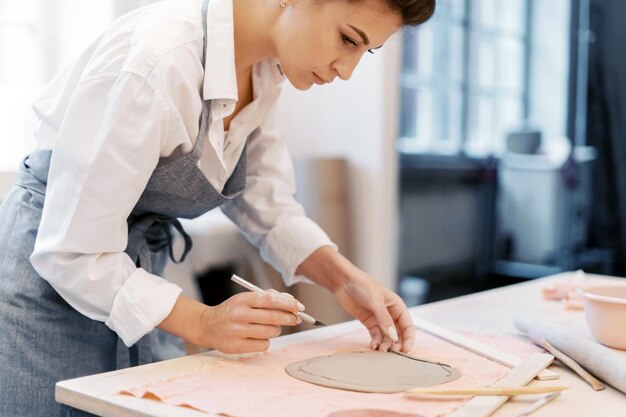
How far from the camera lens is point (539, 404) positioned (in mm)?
920

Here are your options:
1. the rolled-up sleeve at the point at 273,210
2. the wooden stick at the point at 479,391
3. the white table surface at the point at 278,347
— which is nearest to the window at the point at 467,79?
the rolled-up sleeve at the point at 273,210

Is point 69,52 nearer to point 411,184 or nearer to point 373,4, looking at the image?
point 373,4

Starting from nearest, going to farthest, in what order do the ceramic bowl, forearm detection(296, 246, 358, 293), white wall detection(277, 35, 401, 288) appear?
the ceramic bowl
forearm detection(296, 246, 358, 293)
white wall detection(277, 35, 401, 288)

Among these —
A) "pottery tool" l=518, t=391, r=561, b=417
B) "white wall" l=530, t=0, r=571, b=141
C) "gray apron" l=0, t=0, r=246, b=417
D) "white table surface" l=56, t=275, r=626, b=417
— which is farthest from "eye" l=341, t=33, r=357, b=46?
"white wall" l=530, t=0, r=571, b=141

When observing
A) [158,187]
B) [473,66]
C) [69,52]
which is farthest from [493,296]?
[473,66]

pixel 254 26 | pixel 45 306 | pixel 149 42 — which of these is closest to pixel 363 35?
pixel 254 26

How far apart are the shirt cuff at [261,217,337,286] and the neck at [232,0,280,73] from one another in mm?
356

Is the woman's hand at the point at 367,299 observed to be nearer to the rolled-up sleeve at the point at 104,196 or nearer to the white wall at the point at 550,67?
the rolled-up sleeve at the point at 104,196

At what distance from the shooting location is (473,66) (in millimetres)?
4102

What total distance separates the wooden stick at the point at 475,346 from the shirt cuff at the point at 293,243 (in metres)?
0.24

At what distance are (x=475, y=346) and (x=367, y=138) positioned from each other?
176cm

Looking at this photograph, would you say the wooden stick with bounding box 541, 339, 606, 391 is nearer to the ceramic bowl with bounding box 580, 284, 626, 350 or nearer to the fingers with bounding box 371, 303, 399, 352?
the ceramic bowl with bounding box 580, 284, 626, 350

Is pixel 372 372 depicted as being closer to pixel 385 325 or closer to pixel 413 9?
pixel 385 325

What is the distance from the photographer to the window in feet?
12.8
